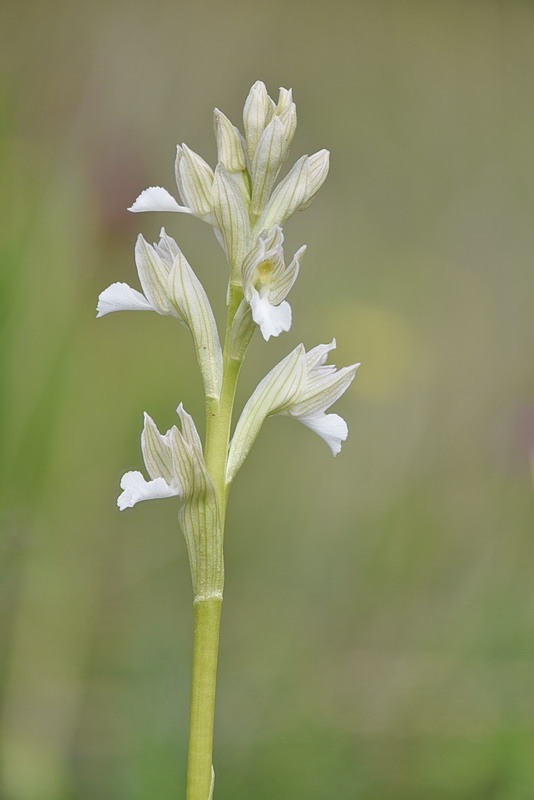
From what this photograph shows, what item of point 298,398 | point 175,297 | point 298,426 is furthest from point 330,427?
point 298,426

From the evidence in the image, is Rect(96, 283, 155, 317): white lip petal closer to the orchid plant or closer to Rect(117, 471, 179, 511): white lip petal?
the orchid plant

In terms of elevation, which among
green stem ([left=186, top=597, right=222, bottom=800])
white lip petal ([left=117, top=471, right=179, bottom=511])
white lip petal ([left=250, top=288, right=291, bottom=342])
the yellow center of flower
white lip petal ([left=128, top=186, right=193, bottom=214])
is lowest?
green stem ([left=186, top=597, right=222, bottom=800])

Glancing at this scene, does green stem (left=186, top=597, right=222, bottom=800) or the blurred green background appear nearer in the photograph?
green stem (left=186, top=597, right=222, bottom=800)

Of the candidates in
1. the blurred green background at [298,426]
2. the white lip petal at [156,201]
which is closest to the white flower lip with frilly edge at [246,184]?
the white lip petal at [156,201]

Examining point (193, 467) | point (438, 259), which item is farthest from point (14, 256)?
point (438, 259)

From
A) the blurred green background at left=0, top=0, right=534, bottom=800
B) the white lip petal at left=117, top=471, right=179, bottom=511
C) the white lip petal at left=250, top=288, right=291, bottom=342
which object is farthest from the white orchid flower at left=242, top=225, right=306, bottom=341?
the blurred green background at left=0, top=0, right=534, bottom=800

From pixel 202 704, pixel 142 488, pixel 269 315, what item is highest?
pixel 269 315

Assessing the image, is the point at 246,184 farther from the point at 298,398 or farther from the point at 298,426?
the point at 298,426

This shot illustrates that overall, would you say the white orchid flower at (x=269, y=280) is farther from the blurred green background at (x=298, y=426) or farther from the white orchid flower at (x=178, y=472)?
the blurred green background at (x=298, y=426)
